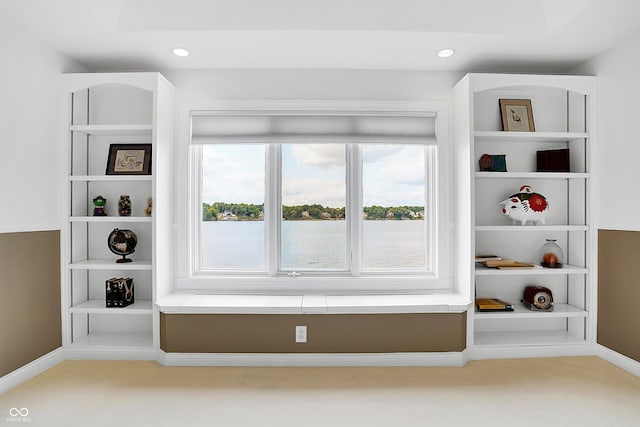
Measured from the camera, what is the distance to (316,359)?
2615mm

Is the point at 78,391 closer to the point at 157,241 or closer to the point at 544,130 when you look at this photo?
the point at 157,241

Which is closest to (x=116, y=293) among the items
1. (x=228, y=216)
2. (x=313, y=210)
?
(x=228, y=216)

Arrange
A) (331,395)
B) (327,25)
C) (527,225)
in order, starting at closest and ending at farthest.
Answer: (331,395)
(327,25)
(527,225)

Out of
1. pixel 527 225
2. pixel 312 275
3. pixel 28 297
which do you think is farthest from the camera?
pixel 312 275

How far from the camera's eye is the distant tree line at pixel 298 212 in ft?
10.2

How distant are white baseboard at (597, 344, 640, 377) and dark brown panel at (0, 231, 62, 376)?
413cm

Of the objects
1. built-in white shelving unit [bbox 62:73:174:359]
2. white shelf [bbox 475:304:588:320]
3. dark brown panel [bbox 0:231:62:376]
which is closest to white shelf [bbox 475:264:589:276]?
white shelf [bbox 475:304:588:320]

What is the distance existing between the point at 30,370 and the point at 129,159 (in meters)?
1.63

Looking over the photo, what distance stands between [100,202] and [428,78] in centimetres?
286

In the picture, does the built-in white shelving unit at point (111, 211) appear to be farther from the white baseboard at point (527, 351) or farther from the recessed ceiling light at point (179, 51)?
the white baseboard at point (527, 351)

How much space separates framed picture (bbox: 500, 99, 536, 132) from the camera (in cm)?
291

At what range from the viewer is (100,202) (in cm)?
281

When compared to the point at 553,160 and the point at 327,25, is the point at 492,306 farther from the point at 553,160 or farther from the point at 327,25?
the point at 327,25

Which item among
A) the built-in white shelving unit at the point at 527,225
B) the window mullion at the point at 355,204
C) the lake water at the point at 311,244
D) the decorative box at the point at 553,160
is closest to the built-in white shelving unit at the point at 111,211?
the lake water at the point at 311,244
